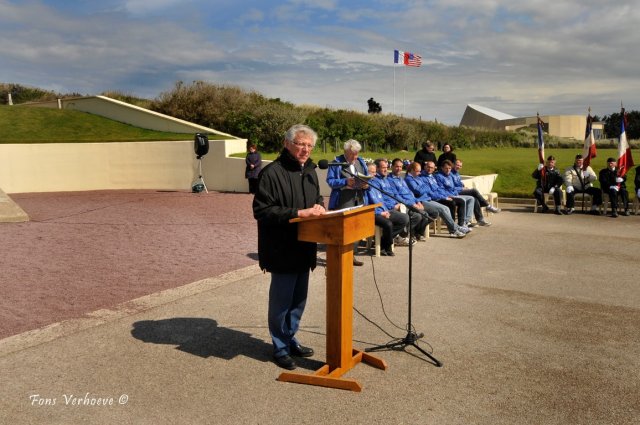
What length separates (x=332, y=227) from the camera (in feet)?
14.1

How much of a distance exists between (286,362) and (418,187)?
25.1ft

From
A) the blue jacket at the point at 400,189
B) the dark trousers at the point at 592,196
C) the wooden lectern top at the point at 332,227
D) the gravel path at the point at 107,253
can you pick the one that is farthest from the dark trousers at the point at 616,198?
the wooden lectern top at the point at 332,227

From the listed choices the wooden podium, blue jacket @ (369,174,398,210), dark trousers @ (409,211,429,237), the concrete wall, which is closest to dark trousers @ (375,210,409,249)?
blue jacket @ (369,174,398,210)

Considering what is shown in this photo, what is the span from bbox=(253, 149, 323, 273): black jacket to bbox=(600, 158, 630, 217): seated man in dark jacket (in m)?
12.2

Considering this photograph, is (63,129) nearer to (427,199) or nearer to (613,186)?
(427,199)

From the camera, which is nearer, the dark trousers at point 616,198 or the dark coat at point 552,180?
the dark trousers at point 616,198

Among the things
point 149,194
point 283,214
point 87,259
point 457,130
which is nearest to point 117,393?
point 283,214

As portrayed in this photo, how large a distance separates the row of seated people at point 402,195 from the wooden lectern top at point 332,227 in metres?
3.03

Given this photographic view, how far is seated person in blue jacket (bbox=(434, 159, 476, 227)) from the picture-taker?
476 inches

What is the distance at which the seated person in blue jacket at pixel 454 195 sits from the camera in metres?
12.1

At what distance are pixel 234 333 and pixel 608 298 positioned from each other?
4.56 meters

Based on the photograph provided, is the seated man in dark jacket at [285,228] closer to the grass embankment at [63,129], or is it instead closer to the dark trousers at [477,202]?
the dark trousers at [477,202]

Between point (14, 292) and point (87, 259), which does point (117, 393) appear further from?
point (87, 259)

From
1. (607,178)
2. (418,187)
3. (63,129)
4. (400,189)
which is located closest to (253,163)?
Answer: (418,187)
